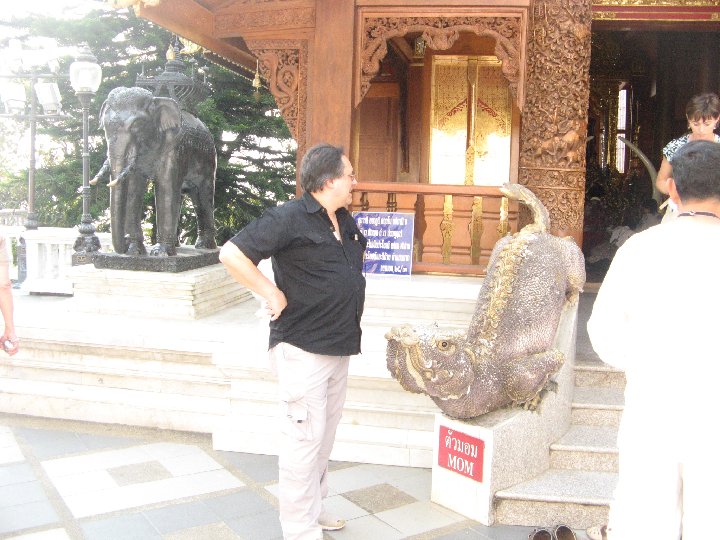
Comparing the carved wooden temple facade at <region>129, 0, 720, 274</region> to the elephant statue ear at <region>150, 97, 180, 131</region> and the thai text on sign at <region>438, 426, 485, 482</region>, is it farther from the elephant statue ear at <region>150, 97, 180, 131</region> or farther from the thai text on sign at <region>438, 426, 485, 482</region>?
the thai text on sign at <region>438, 426, 485, 482</region>

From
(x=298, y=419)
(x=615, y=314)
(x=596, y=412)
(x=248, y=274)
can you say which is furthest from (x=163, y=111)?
(x=615, y=314)

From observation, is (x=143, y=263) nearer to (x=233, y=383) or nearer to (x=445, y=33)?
(x=233, y=383)

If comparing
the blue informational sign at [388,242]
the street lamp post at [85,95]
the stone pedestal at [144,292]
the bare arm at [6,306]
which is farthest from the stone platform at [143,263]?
the street lamp post at [85,95]

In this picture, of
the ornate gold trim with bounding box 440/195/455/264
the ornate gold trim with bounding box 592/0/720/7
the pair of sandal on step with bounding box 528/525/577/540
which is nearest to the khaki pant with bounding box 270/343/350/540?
the pair of sandal on step with bounding box 528/525/577/540

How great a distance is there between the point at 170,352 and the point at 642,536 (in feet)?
12.5

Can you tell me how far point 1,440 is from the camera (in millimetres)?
5027

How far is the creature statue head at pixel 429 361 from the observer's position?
11.5 ft

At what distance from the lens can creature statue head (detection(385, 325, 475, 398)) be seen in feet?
11.5

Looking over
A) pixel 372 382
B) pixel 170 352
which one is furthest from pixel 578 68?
pixel 170 352

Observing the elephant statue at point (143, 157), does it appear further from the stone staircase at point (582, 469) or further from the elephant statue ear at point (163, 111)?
the stone staircase at point (582, 469)

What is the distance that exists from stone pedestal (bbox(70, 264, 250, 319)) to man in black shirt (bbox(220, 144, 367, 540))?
2.84 metres

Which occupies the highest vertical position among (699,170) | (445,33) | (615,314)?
(445,33)

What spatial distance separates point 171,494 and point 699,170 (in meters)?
3.23

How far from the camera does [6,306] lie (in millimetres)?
3738
